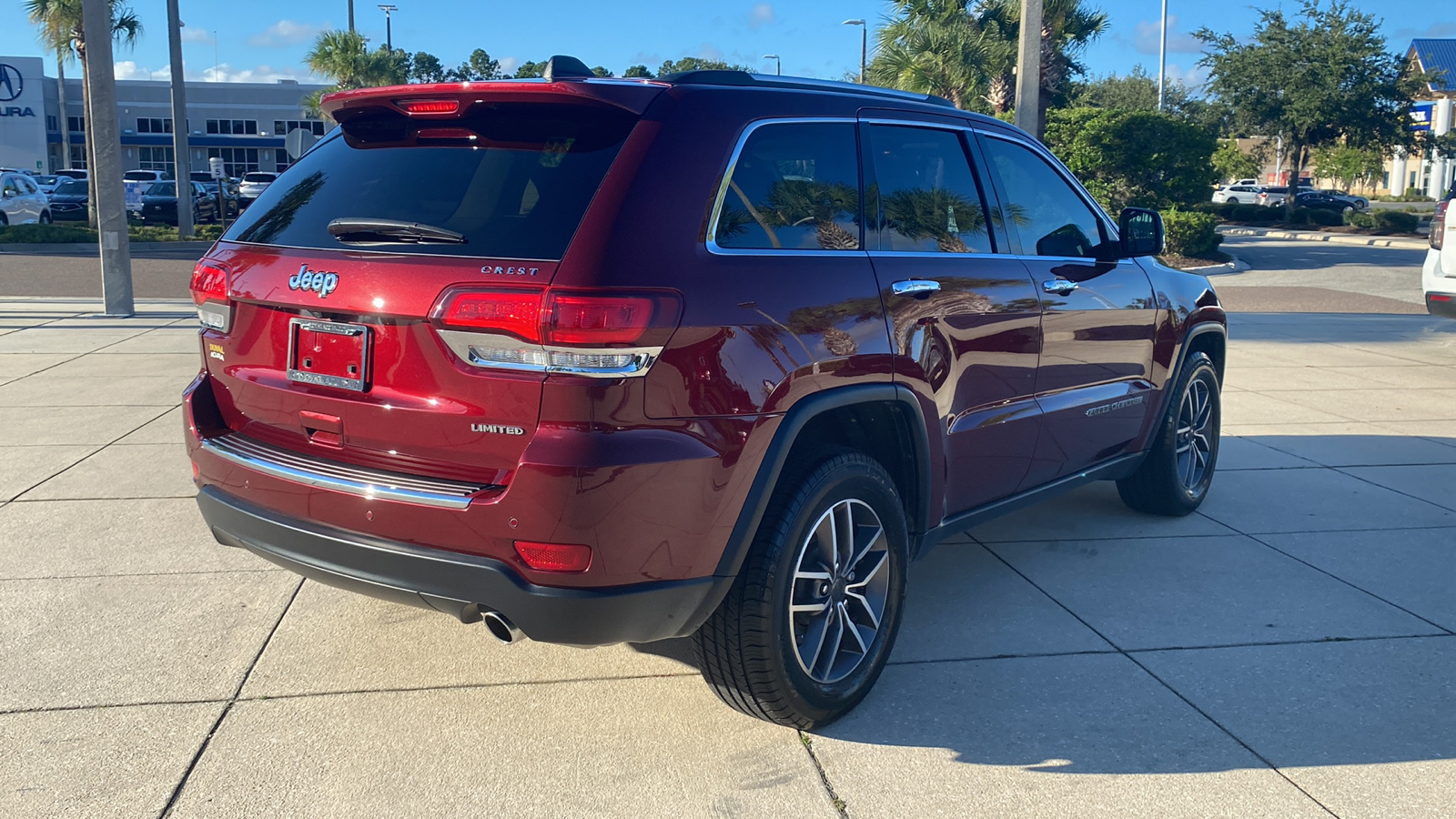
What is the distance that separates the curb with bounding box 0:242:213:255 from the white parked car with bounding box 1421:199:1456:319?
1969 cm

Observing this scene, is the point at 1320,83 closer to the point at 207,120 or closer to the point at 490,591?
the point at 490,591

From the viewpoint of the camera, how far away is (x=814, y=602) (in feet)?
11.1

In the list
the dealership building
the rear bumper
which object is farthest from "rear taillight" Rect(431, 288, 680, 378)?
the dealership building

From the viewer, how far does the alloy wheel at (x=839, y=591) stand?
3.38 metres

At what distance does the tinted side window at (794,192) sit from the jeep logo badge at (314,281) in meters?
1.01

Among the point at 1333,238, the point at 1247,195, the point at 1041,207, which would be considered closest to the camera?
the point at 1041,207

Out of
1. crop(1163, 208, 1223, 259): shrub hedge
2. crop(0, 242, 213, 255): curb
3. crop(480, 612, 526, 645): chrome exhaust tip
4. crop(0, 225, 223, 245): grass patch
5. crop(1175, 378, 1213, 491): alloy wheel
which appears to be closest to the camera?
crop(480, 612, 526, 645): chrome exhaust tip

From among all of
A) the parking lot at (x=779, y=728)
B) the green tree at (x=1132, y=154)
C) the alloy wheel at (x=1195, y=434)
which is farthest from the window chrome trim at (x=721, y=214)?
the green tree at (x=1132, y=154)

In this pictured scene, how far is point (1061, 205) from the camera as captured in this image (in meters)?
4.69

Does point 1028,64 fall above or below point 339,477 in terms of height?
above

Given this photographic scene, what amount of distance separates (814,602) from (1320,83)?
135ft

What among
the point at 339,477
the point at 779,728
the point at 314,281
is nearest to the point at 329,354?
the point at 314,281

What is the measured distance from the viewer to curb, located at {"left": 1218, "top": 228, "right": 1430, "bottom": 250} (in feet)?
104

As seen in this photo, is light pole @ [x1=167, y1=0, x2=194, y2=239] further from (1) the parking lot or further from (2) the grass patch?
(1) the parking lot
